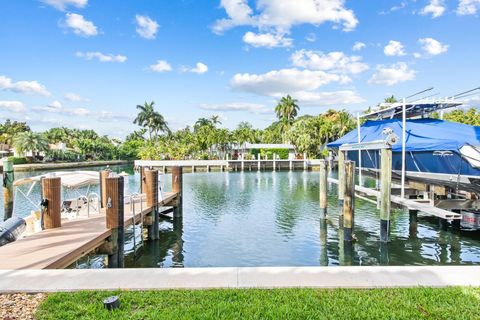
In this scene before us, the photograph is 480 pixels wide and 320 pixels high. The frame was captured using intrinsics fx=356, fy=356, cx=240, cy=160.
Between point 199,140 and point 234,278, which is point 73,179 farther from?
point 199,140

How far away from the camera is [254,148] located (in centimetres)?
7169

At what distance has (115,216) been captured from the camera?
9852 millimetres

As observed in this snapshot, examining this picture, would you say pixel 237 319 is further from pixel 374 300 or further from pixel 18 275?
pixel 18 275

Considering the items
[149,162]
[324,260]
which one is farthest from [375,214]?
[149,162]

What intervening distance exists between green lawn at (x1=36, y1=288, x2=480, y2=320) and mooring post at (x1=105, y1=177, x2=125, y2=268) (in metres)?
4.72

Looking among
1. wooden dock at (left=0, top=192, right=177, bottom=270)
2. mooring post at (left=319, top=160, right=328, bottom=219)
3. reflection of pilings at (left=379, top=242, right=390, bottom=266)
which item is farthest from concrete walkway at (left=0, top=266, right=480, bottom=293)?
mooring post at (left=319, top=160, right=328, bottom=219)

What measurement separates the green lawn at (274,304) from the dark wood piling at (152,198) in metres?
8.72

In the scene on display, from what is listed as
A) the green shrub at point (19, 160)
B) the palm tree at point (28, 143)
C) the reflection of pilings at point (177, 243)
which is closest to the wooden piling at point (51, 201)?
the reflection of pilings at point (177, 243)

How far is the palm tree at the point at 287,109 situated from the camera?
86.9 m

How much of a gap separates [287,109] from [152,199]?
76.0 m

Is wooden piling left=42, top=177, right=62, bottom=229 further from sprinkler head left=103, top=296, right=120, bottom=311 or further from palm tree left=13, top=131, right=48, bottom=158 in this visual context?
palm tree left=13, top=131, right=48, bottom=158

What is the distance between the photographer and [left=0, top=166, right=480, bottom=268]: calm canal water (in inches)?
469

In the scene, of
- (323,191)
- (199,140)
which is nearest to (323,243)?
(323,191)

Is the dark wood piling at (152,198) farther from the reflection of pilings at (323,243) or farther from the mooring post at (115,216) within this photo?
the reflection of pilings at (323,243)
